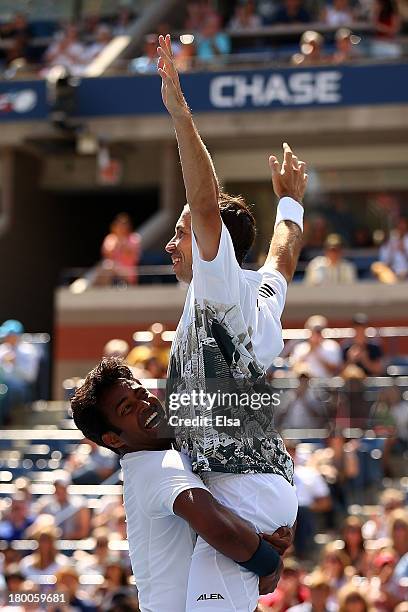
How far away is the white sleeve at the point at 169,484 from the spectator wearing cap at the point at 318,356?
8001 millimetres

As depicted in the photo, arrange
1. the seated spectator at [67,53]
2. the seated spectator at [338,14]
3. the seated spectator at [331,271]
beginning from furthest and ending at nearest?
the seated spectator at [67,53] → the seated spectator at [338,14] → the seated spectator at [331,271]

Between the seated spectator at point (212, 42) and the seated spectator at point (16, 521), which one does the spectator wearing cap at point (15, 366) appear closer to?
the seated spectator at point (16, 521)

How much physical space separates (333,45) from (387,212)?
2542 millimetres

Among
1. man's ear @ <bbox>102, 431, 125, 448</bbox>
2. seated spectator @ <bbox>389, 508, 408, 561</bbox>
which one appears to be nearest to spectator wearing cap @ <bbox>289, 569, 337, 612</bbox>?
seated spectator @ <bbox>389, 508, 408, 561</bbox>

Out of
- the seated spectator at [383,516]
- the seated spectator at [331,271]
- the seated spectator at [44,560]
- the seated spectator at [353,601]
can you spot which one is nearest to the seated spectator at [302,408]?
the seated spectator at [383,516]

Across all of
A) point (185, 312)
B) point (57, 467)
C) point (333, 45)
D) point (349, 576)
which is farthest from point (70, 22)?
point (185, 312)

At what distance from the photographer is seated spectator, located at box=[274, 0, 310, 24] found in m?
19.3

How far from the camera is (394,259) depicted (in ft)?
50.4

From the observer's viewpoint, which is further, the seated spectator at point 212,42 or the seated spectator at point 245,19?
the seated spectator at point 245,19

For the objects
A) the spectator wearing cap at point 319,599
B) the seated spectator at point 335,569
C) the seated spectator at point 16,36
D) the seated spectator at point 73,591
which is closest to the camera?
the spectator wearing cap at point 319,599

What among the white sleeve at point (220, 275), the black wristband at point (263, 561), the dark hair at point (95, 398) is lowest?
the black wristband at point (263, 561)

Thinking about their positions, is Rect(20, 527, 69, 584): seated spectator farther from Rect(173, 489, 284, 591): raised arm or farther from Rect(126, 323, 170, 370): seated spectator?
Rect(173, 489, 284, 591): raised arm

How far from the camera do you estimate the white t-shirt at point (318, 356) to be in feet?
39.4

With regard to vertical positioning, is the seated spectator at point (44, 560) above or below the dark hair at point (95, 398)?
below
